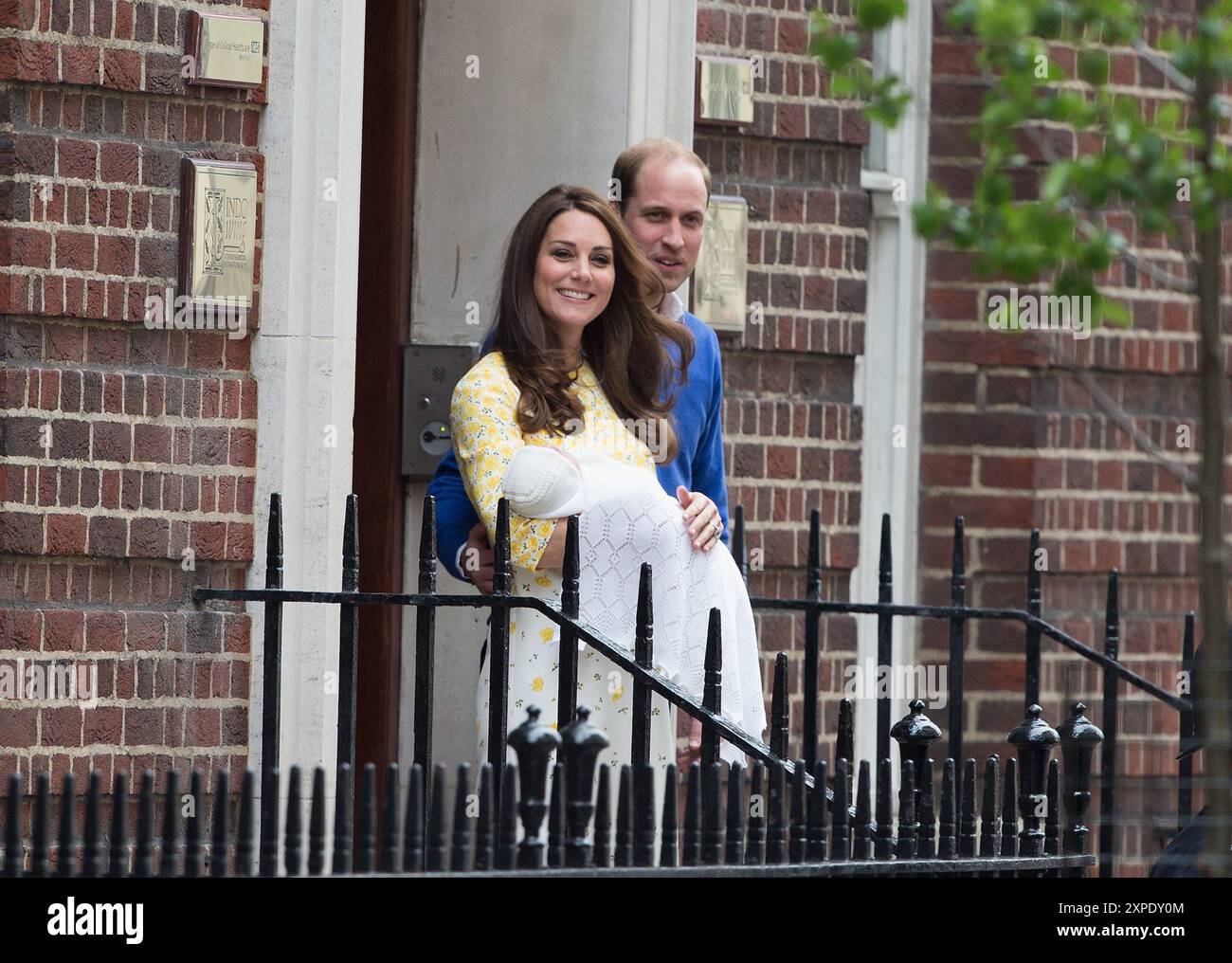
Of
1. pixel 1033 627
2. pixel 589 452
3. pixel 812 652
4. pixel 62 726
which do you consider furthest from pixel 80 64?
pixel 1033 627

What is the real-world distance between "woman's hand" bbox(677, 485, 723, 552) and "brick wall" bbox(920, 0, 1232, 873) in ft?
9.38

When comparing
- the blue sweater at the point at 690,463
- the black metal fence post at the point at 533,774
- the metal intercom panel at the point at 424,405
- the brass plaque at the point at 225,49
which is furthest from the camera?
the metal intercom panel at the point at 424,405

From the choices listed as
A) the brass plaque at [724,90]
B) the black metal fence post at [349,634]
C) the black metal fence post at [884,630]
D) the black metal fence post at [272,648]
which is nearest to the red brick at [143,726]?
the black metal fence post at [272,648]

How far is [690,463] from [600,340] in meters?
0.43

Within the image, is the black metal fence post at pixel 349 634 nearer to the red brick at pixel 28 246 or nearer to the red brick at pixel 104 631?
the red brick at pixel 104 631

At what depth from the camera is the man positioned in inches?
215

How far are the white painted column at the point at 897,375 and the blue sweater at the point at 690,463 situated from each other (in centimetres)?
213

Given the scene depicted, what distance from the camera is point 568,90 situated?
23.0 feet

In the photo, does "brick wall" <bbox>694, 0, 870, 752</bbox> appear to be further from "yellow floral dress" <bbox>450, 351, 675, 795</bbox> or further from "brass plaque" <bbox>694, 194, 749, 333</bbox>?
"yellow floral dress" <bbox>450, 351, 675, 795</bbox>

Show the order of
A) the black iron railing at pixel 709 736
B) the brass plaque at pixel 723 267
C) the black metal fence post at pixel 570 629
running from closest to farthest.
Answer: the black iron railing at pixel 709 736, the black metal fence post at pixel 570 629, the brass plaque at pixel 723 267

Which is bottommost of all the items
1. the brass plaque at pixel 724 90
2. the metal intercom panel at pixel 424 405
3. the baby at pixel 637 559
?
the baby at pixel 637 559

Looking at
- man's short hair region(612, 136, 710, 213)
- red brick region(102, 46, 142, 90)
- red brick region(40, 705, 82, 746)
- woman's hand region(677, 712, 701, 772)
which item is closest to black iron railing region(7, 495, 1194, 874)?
woman's hand region(677, 712, 701, 772)

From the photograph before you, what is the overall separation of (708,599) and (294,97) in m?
1.94

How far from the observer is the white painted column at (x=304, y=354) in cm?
612
